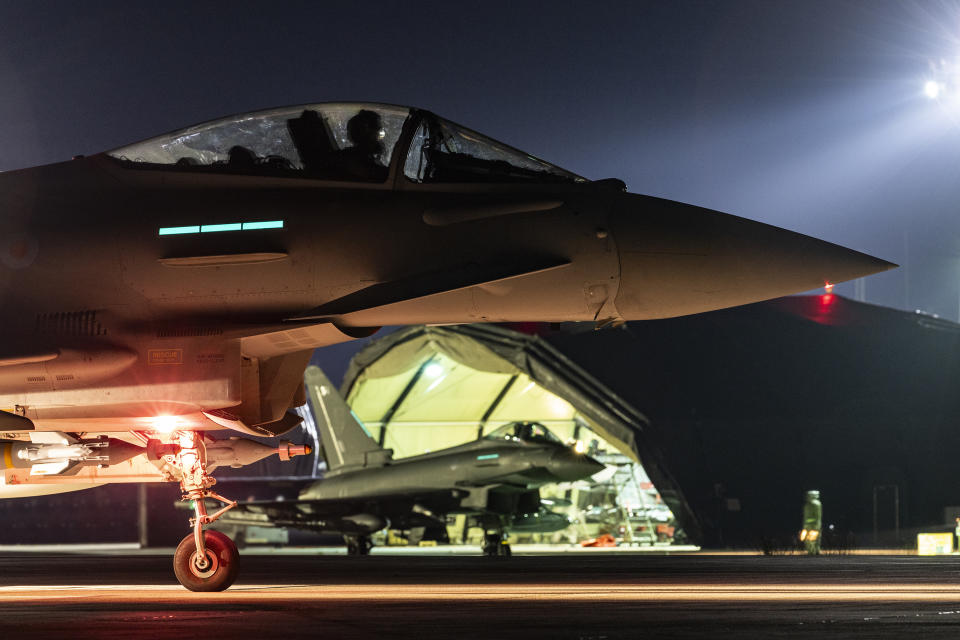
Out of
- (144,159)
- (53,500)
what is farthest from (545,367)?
(53,500)

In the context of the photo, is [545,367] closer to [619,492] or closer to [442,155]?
[619,492]

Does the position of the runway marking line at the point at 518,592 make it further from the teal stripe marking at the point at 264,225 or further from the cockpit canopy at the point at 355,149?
the cockpit canopy at the point at 355,149

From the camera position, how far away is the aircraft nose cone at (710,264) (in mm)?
6566

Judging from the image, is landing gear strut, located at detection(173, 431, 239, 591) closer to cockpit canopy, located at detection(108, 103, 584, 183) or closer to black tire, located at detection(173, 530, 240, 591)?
black tire, located at detection(173, 530, 240, 591)

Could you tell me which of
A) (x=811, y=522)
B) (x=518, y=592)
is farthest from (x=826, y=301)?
(x=518, y=592)

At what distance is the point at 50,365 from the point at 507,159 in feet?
10.5

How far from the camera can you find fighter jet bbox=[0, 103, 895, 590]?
664 cm

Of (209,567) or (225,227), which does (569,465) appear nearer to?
(209,567)

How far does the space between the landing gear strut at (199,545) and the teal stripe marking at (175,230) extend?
1373mm

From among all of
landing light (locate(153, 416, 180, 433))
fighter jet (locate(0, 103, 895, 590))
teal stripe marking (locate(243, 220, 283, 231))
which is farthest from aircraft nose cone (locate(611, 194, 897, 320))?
landing light (locate(153, 416, 180, 433))

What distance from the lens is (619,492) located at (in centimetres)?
3020

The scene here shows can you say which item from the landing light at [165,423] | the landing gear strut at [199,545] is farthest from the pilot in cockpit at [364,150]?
the landing gear strut at [199,545]

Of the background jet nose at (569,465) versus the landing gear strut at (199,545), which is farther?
the background jet nose at (569,465)

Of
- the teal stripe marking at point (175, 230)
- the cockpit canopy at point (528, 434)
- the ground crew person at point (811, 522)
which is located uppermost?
the teal stripe marking at point (175, 230)
